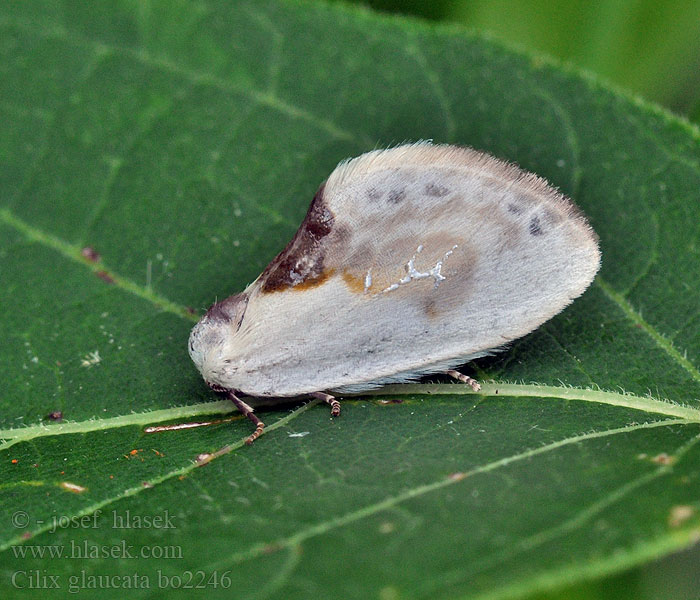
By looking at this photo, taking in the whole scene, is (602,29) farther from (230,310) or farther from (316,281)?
(230,310)

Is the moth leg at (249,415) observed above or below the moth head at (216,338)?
below

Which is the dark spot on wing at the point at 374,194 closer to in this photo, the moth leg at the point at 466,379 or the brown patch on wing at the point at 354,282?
the brown patch on wing at the point at 354,282

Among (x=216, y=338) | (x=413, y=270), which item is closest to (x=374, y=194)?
(x=413, y=270)

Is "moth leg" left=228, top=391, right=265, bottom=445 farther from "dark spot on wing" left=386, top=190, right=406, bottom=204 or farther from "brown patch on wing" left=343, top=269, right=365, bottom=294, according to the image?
"dark spot on wing" left=386, top=190, right=406, bottom=204

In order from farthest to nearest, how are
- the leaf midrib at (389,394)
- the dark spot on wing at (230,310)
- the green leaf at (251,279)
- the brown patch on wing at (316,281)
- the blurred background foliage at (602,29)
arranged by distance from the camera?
the blurred background foliage at (602,29) < the dark spot on wing at (230,310) < the brown patch on wing at (316,281) < the leaf midrib at (389,394) < the green leaf at (251,279)

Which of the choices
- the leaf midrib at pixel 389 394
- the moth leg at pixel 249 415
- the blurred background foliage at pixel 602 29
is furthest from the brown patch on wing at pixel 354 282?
the blurred background foliage at pixel 602 29

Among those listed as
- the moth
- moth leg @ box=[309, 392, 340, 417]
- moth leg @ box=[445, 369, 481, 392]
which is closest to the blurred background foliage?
Answer: the moth
